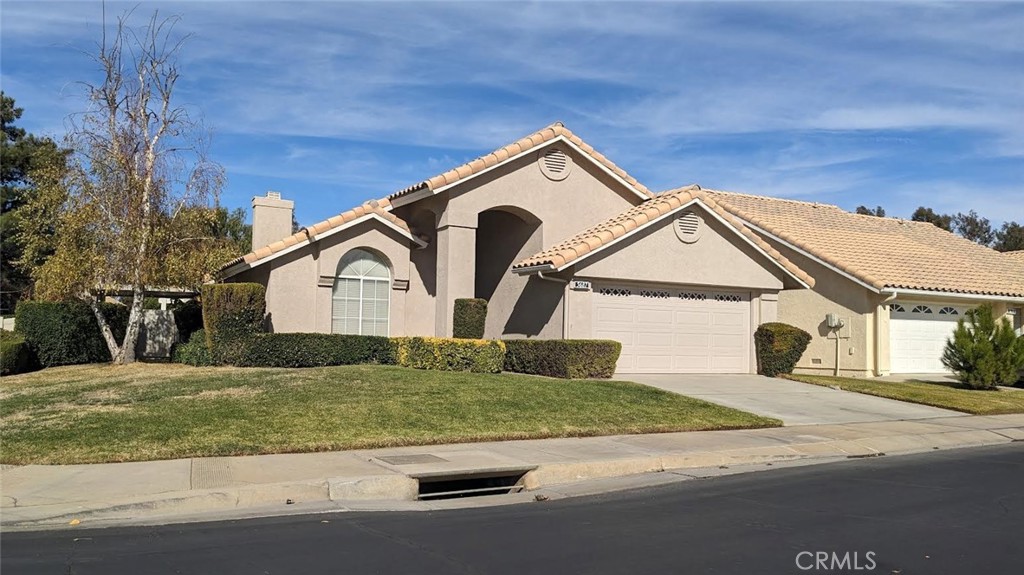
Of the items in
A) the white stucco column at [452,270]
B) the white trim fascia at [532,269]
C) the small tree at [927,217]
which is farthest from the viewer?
the small tree at [927,217]

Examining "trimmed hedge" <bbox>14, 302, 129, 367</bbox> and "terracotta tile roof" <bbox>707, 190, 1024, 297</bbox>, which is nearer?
"trimmed hedge" <bbox>14, 302, 129, 367</bbox>

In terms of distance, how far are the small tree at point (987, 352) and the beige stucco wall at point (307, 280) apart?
14.9m

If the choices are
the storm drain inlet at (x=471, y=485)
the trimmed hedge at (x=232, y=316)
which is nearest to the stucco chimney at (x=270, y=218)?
the trimmed hedge at (x=232, y=316)

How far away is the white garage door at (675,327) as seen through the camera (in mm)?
20375

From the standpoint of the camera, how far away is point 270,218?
2248 centimetres

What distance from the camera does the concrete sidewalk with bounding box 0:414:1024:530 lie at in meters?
8.01

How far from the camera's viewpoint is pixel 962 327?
2155cm

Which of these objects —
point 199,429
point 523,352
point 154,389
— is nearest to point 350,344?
point 523,352

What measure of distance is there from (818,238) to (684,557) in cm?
2248

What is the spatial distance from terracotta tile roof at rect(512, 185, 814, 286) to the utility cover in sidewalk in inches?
342

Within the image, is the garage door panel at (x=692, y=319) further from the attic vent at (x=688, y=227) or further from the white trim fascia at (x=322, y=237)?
the white trim fascia at (x=322, y=237)

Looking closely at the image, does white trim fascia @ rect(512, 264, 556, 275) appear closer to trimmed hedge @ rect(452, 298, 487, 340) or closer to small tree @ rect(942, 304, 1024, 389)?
trimmed hedge @ rect(452, 298, 487, 340)

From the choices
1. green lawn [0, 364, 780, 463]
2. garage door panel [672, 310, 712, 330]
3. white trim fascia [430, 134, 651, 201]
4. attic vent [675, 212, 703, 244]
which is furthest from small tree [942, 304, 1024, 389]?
green lawn [0, 364, 780, 463]

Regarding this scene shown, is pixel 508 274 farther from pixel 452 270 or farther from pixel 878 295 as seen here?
pixel 878 295
